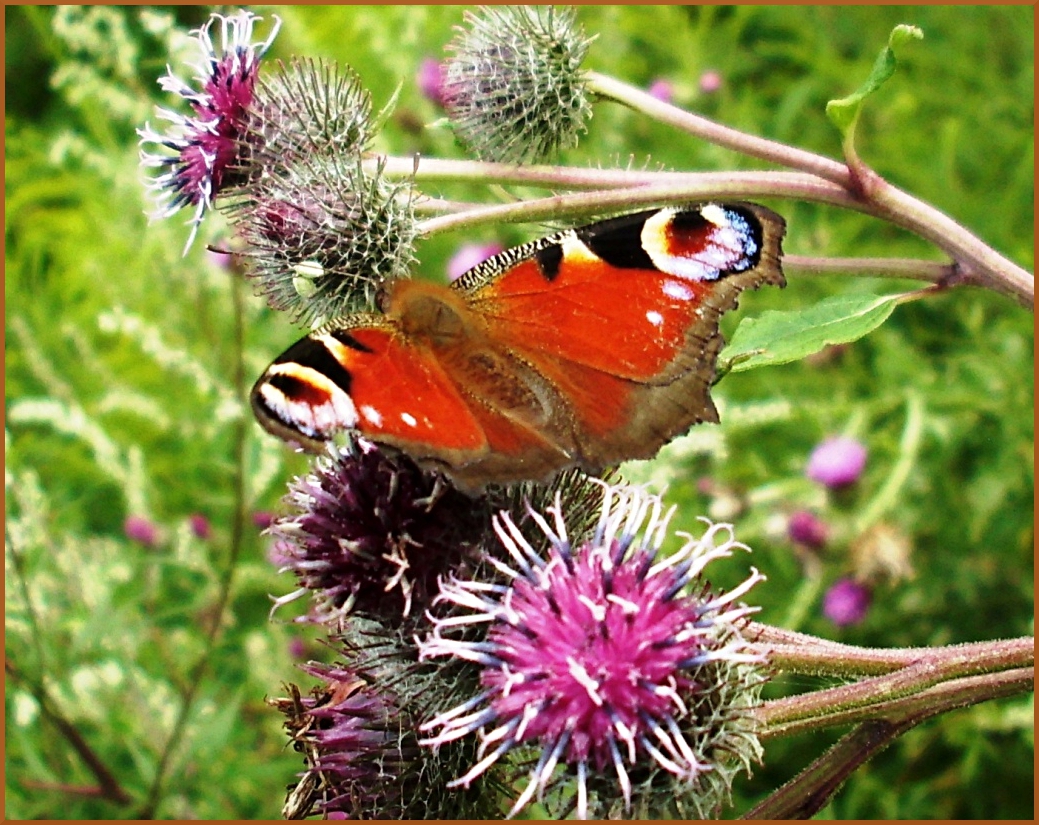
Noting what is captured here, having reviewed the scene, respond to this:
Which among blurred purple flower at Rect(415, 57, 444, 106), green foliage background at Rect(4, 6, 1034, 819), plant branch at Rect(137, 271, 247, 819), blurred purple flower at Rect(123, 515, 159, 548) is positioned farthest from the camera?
blurred purple flower at Rect(415, 57, 444, 106)

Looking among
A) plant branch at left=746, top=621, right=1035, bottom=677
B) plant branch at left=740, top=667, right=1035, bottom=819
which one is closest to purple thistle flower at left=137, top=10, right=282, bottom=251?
plant branch at left=746, top=621, right=1035, bottom=677

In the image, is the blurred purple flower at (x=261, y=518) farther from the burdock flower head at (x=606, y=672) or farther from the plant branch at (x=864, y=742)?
the plant branch at (x=864, y=742)

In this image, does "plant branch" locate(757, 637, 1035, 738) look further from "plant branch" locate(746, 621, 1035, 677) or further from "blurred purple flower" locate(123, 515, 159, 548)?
"blurred purple flower" locate(123, 515, 159, 548)

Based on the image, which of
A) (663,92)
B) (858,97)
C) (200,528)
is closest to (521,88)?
(858,97)

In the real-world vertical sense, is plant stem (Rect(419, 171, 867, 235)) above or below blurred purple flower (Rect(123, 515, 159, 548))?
above

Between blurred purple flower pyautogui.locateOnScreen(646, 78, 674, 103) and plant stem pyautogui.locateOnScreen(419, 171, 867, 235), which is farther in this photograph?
blurred purple flower pyautogui.locateOnScreen(646, 78, 674, 103)

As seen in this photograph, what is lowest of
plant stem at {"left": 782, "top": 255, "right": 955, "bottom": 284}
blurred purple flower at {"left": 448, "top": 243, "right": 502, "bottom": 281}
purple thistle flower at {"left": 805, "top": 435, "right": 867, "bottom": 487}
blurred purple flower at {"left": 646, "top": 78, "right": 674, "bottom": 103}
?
purple thistle flower at {"left": 805, "top": 435, "right": 867, "bottom": 487}

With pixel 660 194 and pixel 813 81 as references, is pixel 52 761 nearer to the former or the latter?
pixel 660 194
